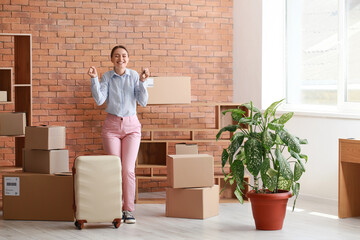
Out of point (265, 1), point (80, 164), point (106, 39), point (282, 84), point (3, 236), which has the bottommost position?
point (3, 236)

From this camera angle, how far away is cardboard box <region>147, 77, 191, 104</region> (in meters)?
7.18

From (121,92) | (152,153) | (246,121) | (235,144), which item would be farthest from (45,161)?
(246,121)

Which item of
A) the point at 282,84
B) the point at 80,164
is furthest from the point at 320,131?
the point at 80,164

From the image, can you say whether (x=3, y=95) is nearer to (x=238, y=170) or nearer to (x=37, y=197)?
(x=37, y=197)

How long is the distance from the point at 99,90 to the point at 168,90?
51.5 inches

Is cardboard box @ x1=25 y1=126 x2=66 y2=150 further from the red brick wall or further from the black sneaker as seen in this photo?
the red brick wall

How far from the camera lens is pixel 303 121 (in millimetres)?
7434

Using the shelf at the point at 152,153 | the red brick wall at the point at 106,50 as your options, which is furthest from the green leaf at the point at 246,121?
the red brick wall at the point at 106,50

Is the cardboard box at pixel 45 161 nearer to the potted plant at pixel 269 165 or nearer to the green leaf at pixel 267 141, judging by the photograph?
the potted plant at pixel 269 165

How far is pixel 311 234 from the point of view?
545 cm

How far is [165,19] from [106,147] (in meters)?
2.41

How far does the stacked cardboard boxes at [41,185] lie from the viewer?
20.0 feet

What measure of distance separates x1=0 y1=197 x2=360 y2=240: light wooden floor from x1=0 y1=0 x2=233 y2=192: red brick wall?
1678 millimetres

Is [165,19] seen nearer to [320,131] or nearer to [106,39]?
[106,39]
